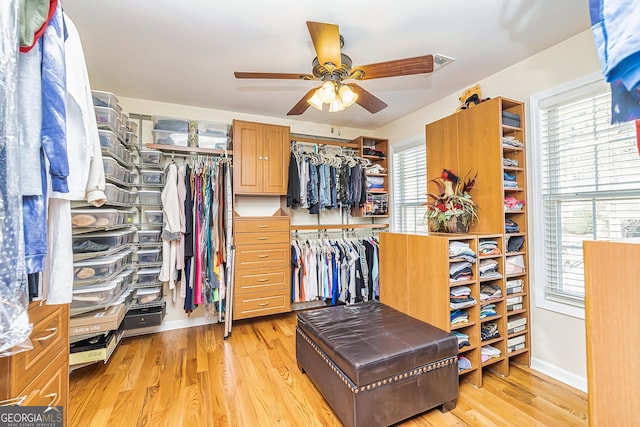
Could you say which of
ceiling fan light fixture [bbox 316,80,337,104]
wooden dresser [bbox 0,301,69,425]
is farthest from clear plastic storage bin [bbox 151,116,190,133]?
wooden dresser [bbox 0,301,69,425]

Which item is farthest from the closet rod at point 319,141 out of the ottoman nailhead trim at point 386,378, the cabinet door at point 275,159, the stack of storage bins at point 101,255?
the ottoman nailhead trim at point 386,378

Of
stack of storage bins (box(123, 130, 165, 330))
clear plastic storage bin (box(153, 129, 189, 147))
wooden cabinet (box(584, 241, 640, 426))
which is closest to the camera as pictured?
wooden cabinet (box(584, 241, 640, 426))

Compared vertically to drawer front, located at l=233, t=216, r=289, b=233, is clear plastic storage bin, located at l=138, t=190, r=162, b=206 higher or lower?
higher

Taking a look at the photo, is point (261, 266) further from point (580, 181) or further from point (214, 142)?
point (580, 181)

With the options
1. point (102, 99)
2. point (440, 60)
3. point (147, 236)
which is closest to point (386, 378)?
point (440, 60)

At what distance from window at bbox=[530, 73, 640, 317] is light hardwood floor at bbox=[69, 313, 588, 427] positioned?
702 mm

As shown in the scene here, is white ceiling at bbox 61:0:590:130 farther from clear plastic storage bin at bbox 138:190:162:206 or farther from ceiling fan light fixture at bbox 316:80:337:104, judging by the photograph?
clear plastic storage bin at bbox 138:190:162:206

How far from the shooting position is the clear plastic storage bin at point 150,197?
108 inches

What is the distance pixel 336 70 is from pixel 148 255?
97.7 inches

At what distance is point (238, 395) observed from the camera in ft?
6.08

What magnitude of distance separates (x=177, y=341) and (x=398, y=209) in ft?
9.94

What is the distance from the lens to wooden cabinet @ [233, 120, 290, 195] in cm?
294

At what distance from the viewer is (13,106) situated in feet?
2.23

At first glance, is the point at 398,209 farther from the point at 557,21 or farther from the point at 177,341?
the point at 177,341
